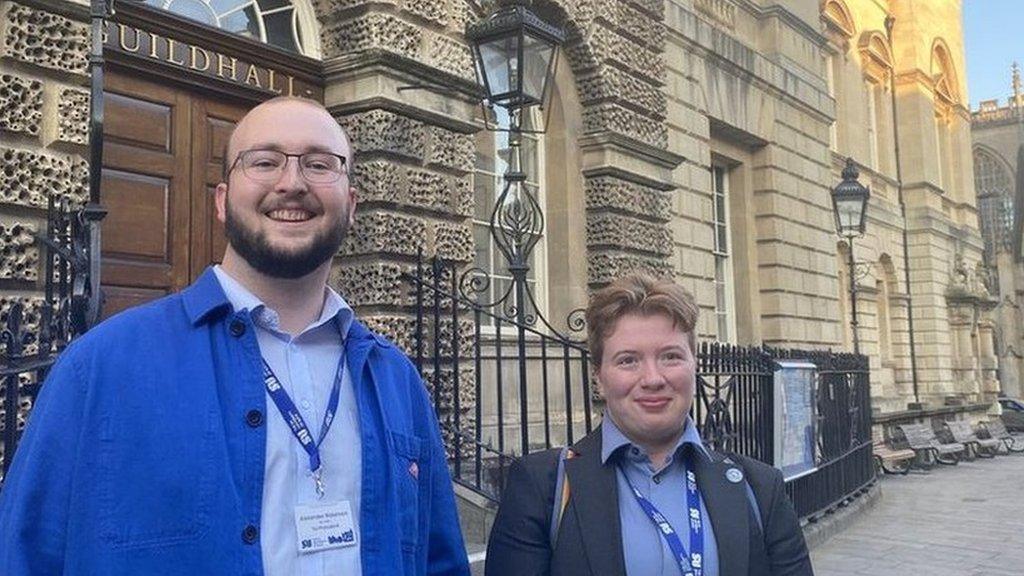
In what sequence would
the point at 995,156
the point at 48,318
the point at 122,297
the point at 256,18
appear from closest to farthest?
1. the point at 48,318
2. the point at 122,297
3. the point at 256,18
4. the point at 995,156

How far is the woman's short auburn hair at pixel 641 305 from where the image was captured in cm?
241

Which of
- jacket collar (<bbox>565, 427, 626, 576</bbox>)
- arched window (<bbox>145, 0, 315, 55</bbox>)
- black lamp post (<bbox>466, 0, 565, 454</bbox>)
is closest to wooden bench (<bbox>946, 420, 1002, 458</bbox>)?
black lamp post (<bbox>466, 0, 565, 454</bbox>)

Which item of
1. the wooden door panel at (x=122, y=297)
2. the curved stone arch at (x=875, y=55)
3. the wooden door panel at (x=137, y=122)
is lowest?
the wooden door panel at (x=122, y=297)

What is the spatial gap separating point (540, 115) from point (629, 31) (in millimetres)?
1651

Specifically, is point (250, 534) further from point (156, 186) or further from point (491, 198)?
point (491, 198)

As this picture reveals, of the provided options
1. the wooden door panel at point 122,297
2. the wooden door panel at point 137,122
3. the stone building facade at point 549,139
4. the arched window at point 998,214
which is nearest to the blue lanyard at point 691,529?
the stone building facade at point 549,139

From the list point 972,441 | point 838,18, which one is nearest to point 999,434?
point 972,441

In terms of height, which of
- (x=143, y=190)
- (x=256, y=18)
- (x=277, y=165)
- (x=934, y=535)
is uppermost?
(x=256, y=18)

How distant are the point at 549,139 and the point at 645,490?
27.9 ft

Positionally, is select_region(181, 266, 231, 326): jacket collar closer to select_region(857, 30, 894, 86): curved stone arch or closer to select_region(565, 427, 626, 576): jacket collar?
select_region(565, 427, 626, 576): jacket collar

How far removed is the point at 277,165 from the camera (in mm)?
1969

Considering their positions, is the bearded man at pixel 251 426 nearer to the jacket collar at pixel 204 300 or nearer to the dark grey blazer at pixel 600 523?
the jacket collar at pixel 204 300

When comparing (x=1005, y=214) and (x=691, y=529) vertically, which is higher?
(x=1005, y=214)

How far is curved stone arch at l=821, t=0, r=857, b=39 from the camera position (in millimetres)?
24259
